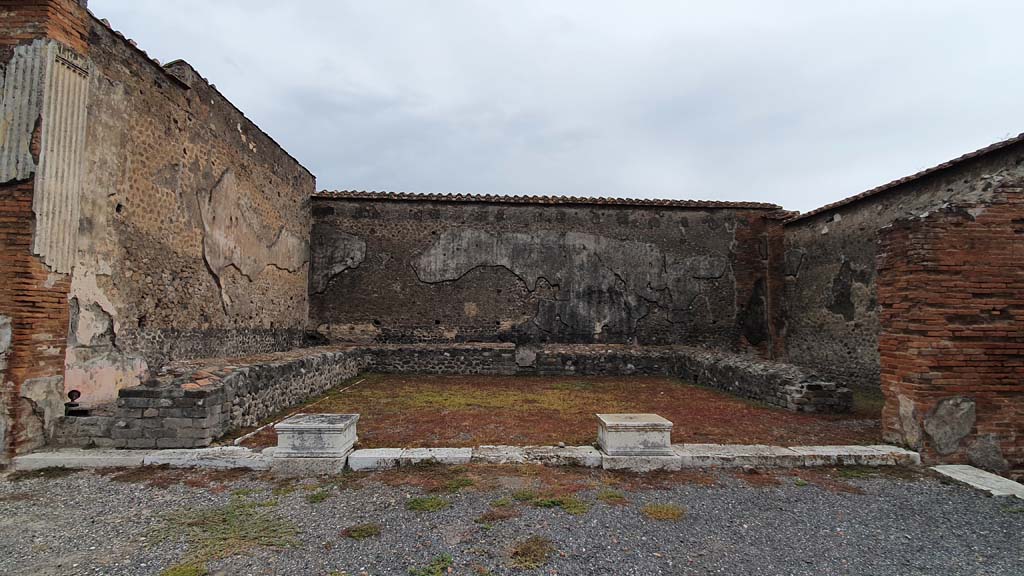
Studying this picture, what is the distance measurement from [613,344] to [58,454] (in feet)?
30.7

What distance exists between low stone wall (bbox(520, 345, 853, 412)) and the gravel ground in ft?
9.14

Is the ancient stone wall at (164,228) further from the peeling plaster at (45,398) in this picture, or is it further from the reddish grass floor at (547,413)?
the reddish grass floor at (547,413)

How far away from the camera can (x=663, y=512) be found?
3113 mm

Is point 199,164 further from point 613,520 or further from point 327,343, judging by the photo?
point 613,520

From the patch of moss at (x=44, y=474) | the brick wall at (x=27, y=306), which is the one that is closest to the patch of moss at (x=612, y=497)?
the patch of moss at (x=44, y=474)

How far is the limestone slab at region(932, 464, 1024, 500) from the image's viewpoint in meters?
3.48

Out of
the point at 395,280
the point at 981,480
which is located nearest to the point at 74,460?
the point at 395,280

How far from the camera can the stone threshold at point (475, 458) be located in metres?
3.93

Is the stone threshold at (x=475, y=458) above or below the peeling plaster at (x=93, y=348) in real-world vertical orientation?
below

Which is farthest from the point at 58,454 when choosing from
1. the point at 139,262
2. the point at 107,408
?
the point at 139,262

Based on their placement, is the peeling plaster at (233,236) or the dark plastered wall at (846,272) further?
the dark plastered wall at (846,272)

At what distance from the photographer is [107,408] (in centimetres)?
470

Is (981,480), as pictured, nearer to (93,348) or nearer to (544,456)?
(544,456)

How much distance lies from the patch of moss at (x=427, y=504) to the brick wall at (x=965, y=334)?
13.7 feet
